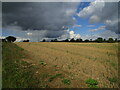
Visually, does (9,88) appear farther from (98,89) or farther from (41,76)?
(98,89)

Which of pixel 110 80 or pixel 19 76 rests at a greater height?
pixel 19 76

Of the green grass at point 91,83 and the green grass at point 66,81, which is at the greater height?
the green grass at point 66,81

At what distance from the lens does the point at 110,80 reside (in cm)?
537

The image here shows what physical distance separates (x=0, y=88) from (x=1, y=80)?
0.57m

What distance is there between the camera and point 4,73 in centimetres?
524

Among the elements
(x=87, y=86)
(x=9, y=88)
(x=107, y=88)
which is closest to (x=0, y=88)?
(x=9, y=88)

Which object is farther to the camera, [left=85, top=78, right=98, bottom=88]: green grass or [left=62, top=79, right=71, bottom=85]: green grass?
[left=62, top=79, right=71, bottom=85]: green grass

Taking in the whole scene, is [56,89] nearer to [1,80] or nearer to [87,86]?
[87,86]

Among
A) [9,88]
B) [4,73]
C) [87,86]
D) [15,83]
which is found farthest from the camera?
[4,73]

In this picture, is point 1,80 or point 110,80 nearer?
point 1,80

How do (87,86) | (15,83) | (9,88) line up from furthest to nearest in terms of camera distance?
(87,86) → (15,83) → (9,88)

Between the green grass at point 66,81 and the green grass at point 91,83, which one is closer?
the green grass at point 91,83

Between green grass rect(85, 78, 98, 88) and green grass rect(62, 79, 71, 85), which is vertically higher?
green grass rect(62, 79, 71, 85)

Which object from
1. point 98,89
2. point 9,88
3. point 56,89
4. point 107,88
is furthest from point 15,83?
point 107,88
